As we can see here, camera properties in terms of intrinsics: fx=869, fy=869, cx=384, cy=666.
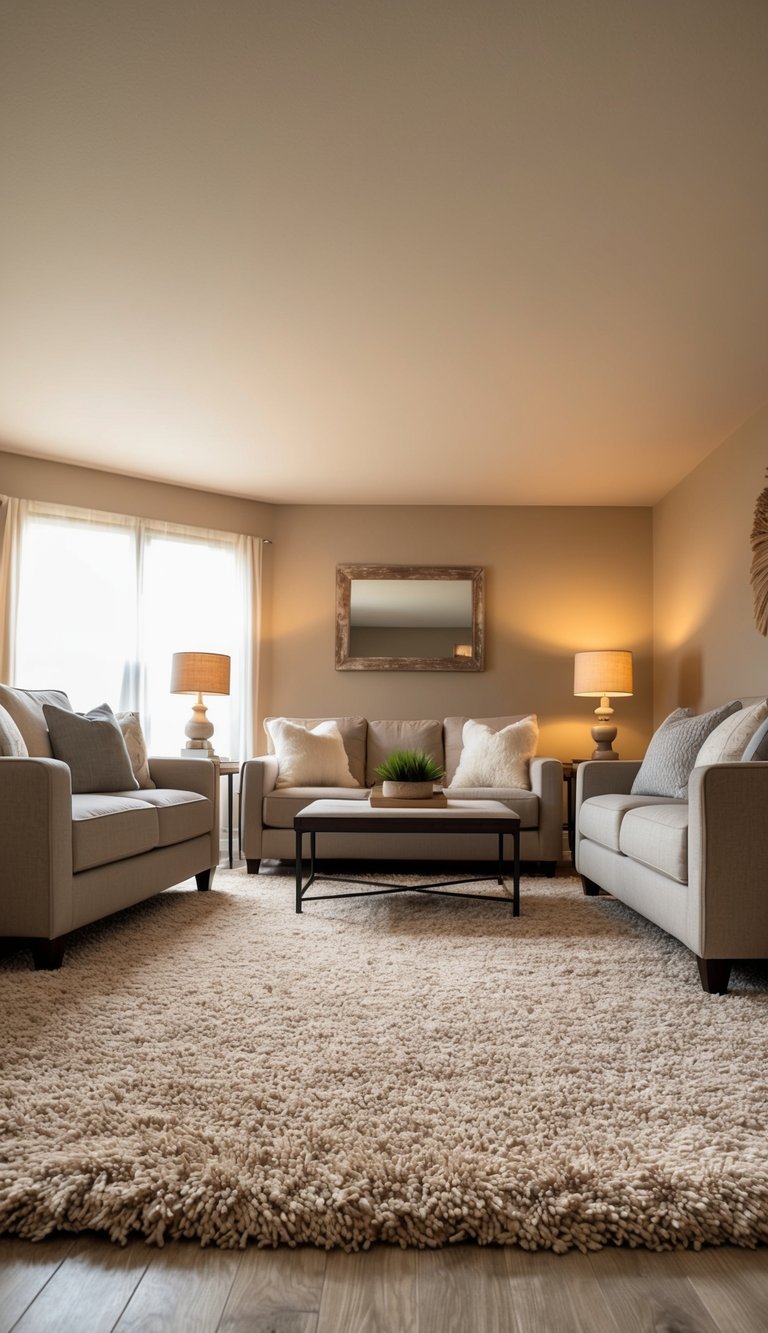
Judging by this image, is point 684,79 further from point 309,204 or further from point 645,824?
point 645,824

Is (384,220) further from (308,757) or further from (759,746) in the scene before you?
(308,757)

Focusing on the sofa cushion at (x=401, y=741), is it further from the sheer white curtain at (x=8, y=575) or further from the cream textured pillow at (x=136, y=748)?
the sheer white curtain at (x=8, y=575)

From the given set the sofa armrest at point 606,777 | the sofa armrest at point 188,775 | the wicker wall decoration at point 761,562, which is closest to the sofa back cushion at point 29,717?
the sofa armrest at point 188,775

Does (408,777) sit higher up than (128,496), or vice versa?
(128,496)

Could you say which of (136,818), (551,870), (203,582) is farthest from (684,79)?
(203,582)

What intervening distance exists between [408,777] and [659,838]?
1.33 metres

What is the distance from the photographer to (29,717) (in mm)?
3492

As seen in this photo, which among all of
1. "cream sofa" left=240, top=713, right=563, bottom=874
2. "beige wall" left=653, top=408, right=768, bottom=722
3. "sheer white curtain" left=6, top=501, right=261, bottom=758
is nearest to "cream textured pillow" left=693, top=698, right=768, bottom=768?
"beige wall" left=653, top=408, right=768, bottom=722

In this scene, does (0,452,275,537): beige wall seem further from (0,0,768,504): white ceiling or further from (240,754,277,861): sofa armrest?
(240,754,277,861): sofa armrest

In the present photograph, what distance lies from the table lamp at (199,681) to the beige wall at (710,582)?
2.89 metres

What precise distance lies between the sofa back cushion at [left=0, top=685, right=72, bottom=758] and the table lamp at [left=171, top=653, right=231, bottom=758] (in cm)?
162

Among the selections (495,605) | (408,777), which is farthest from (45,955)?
(495,605)

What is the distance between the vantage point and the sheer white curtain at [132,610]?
5297 mm

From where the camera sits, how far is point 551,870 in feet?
15.3
